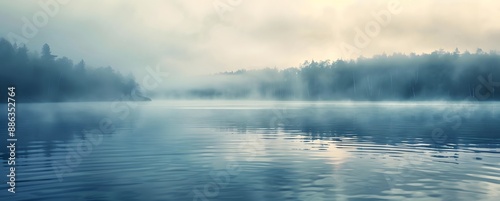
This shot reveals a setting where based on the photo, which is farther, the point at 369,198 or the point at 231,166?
the point at 231,166

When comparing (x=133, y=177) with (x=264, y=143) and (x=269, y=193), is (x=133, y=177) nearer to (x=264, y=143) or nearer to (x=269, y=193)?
(x=269, y=193)

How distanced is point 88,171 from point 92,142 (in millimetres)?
23110

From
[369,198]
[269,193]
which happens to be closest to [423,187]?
[369,198]

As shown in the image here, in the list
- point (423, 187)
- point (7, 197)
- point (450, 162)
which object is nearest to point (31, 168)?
point (7, 197)

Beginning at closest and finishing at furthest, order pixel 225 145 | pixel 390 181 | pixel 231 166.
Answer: pixel 390 181 < pixel 231 166 < pixel 225 145

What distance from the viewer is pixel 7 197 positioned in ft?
81.2

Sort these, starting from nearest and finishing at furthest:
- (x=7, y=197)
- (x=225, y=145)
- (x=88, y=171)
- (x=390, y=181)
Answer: (x=7, y=197) → (x=390, y=181) → (x=88, y=171) → (x=225, y=145)

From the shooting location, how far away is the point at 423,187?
27.8 meters

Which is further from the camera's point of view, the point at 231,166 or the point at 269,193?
the point at 231,166

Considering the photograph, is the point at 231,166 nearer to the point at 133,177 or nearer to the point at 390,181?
the point at 133,177

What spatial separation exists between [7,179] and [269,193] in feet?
52.8

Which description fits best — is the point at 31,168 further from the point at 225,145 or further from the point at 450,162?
the point at 450,162

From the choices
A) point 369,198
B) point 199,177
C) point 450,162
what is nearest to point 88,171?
point 199,177

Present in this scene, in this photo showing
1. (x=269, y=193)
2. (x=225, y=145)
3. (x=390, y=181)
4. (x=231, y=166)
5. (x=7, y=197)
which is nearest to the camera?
(x=7, y=197)
